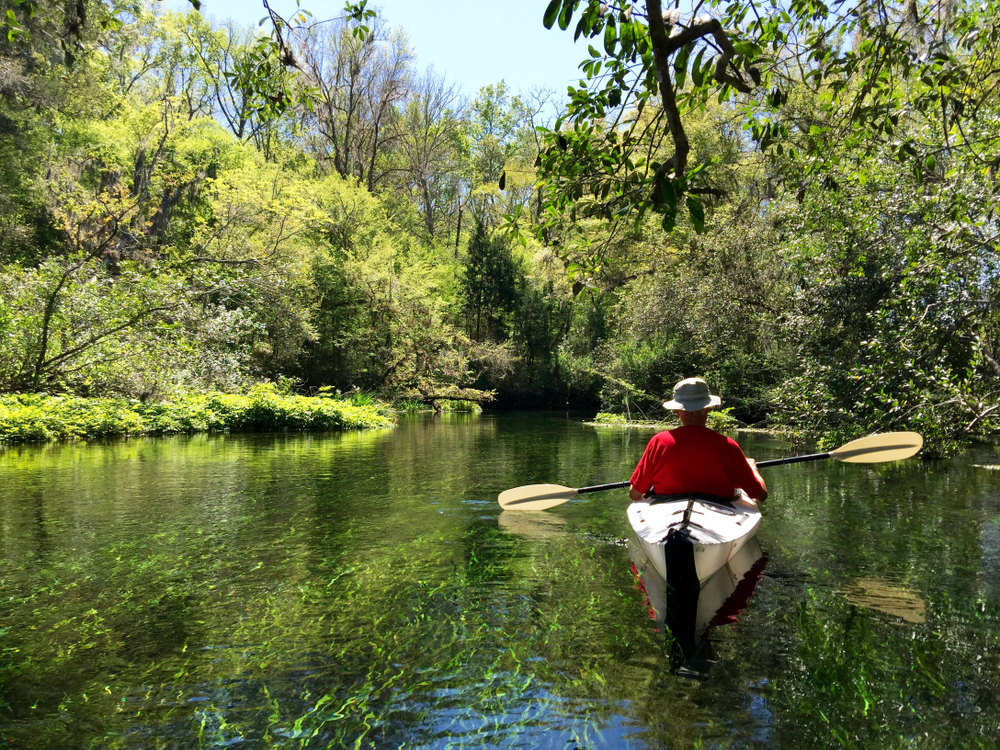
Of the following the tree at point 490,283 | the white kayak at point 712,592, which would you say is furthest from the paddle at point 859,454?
the tree at point 490,283

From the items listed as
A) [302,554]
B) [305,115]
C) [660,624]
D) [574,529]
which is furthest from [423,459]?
[305,115]

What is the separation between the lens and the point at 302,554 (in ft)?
20.5

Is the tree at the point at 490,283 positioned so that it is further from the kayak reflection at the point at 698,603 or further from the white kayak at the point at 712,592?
the kayak reflection at the point at 698,603

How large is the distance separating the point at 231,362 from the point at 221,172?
39.9ft

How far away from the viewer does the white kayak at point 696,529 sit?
14.1ft

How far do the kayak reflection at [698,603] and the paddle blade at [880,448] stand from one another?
61.6 inches

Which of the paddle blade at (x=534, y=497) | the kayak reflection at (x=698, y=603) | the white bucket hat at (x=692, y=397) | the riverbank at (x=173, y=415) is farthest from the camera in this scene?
the riverbank at (x=173, y=415)

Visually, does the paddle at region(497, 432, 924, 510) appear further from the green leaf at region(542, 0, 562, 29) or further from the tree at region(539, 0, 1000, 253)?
the green leaf at region(542, 0, 562, 29)

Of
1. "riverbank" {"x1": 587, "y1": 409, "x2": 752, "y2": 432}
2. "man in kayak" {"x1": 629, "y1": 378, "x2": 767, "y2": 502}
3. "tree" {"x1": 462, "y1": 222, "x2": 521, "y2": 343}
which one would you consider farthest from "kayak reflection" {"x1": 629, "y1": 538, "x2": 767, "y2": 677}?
"tree" {"x1": 462, "y1": 222, "x2": 521, "y2": 343}

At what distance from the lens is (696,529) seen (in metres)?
4.46

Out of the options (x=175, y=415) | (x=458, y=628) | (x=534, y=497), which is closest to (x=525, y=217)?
(x=175, y=415)

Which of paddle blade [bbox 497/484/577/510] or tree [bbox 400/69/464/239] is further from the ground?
tree [bbox 400/69/464/239]

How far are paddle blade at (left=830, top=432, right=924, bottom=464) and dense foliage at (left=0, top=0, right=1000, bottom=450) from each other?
1.99m

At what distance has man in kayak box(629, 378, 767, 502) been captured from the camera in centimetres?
534
